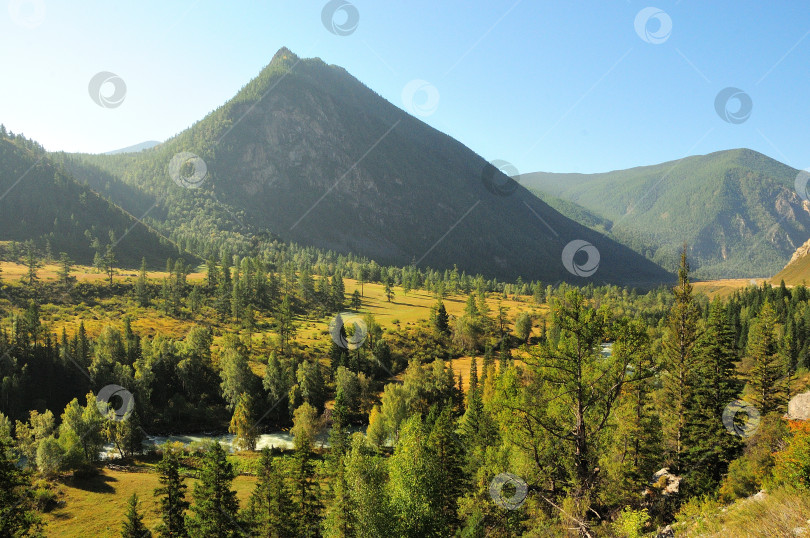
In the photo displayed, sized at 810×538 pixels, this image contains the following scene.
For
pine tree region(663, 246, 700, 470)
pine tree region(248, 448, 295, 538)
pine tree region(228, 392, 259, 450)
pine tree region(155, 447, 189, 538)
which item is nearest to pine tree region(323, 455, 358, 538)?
pine tree region(248, 448, 295, 538)

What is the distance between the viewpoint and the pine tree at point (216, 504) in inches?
1293

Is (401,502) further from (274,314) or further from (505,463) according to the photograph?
(274,314)

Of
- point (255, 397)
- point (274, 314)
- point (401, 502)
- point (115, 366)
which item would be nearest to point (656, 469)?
point (401, 502)

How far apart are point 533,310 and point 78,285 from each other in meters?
150

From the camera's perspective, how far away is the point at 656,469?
107ft

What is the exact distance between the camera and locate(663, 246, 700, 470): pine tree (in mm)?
31656

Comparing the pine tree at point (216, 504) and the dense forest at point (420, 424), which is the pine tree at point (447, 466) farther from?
the pine tree at point (216, 504)

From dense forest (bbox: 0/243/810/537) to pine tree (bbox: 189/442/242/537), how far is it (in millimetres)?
147

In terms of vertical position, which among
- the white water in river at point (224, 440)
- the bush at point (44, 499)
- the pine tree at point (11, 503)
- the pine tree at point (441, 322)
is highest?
the pine tree at point (441, 322)

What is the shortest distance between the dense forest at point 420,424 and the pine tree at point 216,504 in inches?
5.8

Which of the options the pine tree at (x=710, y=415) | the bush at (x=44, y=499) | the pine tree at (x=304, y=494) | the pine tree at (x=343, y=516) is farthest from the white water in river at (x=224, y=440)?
the pine tree at (x=710, y=415)

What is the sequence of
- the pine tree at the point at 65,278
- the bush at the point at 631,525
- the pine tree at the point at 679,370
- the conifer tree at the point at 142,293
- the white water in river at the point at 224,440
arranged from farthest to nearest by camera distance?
1. the pine tree at the point at 65,278
2. the conifer tree at the point at 142,293
3. the white water in river at the point at 224,440
4. the pine tree at the point at 679,370
5. the bush at the point at 631,525

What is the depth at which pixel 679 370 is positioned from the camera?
32719mm

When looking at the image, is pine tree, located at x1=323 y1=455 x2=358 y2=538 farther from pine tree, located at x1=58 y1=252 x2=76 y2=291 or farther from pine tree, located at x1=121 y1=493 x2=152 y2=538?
pine tree, located at x1=58 y1=252 x2=76 y2=291
